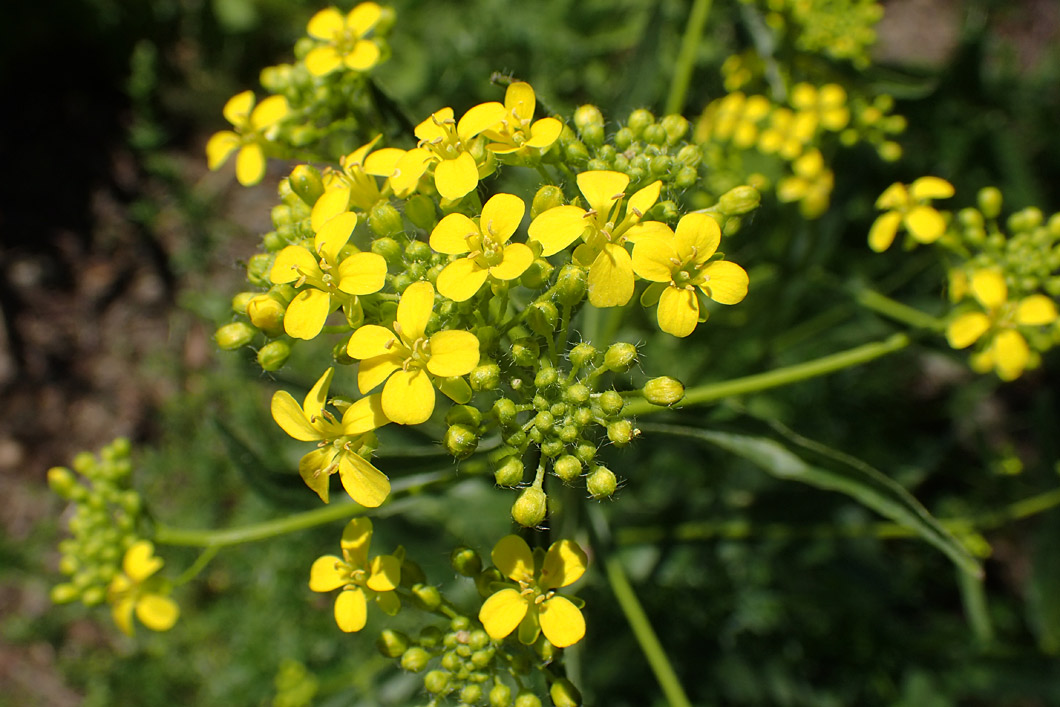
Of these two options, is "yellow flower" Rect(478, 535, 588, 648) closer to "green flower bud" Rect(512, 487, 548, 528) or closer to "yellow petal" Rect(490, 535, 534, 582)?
"yellow petal" Rect(490, 535, 534, 582)

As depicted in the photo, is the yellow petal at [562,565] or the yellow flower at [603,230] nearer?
the yellow flower at [603,230]

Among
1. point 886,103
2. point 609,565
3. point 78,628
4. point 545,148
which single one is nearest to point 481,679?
point 609,565

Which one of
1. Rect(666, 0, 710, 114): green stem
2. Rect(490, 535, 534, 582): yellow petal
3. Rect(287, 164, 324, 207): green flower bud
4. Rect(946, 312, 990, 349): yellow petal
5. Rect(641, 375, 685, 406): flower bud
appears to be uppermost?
Rect(666, 0, 710, 114): green stem

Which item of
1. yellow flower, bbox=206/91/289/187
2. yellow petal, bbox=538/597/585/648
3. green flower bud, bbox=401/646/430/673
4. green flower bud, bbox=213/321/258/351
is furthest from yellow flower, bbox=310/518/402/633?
yellow flower, bbox=206/91/289/187

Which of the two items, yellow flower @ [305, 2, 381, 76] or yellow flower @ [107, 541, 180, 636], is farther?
yellow flower @ [107, 541, 180, 636]

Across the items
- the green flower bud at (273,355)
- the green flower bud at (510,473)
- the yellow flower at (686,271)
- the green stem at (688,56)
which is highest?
the green stem at (688,56)

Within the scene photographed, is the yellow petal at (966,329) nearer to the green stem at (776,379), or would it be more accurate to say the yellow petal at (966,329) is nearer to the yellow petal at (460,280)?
the green stem at (776,379)

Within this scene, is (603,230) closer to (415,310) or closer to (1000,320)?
(415,310)

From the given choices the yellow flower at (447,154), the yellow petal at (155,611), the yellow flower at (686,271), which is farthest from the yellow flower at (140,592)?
the yellow flower at (686,271)
